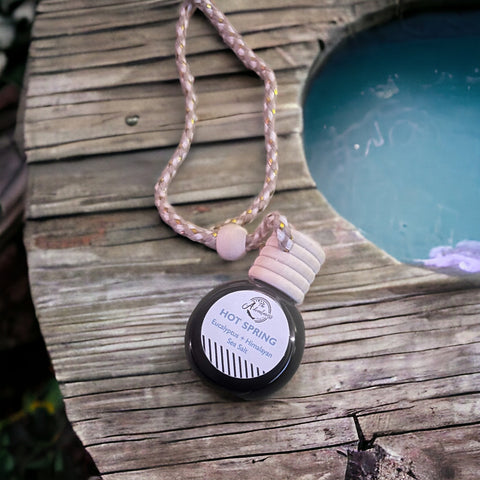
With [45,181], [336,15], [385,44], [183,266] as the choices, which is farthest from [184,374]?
[385,44]

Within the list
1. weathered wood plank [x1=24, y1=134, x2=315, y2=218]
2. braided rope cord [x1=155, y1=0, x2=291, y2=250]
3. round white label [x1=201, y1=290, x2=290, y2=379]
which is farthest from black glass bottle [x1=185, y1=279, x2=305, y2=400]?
weathered wood plank [x1=24, y1=134, x2=315, y2=218]

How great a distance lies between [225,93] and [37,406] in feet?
3.29

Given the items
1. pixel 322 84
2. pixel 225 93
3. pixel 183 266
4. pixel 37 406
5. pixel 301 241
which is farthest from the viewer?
pixel 37 406

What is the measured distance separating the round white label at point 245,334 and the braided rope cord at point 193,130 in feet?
0.40

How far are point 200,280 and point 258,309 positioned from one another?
0.15 metres

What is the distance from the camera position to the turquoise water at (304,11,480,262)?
1146 mm

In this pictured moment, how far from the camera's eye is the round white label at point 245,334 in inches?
30.8

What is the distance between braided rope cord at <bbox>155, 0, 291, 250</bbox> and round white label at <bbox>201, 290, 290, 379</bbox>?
0.12 m

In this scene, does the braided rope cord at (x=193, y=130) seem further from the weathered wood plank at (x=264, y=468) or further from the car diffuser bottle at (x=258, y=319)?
the weathered wood plank at (x=264, y=468)

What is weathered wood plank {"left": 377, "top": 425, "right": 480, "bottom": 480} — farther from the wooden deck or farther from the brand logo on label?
the brand logo on label

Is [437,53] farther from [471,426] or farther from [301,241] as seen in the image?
[471,426]

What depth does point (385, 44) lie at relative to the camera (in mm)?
1235

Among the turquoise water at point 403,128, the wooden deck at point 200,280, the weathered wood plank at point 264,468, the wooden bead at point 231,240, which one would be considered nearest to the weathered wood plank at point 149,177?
the wooden deck at point 200,280

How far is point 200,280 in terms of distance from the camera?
0.92 metres
